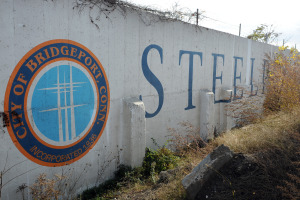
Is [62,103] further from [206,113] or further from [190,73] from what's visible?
[206,113]

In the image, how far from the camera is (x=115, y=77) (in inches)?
163

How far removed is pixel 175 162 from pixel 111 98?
167 cm

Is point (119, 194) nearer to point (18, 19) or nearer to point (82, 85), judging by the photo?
point (82, 85)

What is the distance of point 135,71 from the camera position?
4.54 meters

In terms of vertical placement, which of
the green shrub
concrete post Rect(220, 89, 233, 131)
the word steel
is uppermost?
the word steel

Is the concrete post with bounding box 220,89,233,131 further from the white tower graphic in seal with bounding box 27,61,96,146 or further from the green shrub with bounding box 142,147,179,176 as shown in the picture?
the white tower graphic in seal with bounding box 27,61,96,146

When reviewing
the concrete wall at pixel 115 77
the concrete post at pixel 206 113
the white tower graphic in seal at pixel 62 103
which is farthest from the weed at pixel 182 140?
the white tower graphic in seal at pixel 62 103

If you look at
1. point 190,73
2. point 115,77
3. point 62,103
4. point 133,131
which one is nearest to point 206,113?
point 190,73

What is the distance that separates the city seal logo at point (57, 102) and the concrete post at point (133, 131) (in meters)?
0.41

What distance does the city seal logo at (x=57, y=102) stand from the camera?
2998 mm

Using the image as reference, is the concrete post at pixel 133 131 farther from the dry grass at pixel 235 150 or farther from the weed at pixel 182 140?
the weed at pixel 182 140

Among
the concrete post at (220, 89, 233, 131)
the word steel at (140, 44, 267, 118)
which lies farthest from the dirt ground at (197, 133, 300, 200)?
the concrete post at (220, 89, 233, 131)

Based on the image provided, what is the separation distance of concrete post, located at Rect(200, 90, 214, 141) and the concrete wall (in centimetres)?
3

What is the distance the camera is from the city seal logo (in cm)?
300
